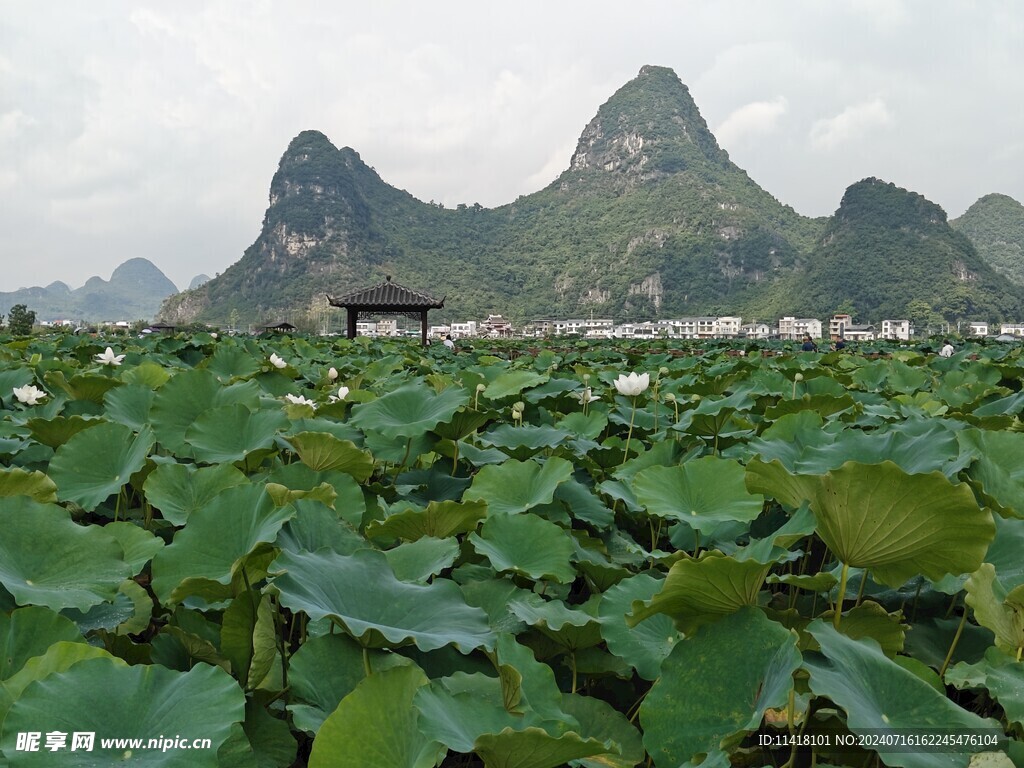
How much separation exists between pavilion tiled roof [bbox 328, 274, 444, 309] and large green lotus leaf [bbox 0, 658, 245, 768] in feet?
47.6

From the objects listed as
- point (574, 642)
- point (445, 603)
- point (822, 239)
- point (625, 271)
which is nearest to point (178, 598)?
point (445, 603)

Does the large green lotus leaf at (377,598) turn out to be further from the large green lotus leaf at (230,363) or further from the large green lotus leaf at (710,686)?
the large green lotus leaf at (230,363)

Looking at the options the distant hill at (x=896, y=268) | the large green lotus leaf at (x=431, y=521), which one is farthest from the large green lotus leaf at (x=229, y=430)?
the distant hill at (x=896, y=268)

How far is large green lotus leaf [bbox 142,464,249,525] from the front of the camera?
3.77ft

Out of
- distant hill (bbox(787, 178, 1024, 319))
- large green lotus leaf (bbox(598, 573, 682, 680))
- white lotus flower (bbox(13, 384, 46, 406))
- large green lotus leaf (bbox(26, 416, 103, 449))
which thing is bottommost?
large green lotus leaf (bbox(598, 573, 682, 680))

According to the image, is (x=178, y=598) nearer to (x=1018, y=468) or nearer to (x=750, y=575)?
(x=750, y=575)

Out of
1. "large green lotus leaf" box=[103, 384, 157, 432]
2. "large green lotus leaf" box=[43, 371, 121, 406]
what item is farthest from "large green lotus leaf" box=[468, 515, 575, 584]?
"large green lotus leaf" box=[43, 371, 121, 406]

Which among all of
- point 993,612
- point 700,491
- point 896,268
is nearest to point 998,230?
point 896,268

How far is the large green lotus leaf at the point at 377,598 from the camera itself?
0.70m

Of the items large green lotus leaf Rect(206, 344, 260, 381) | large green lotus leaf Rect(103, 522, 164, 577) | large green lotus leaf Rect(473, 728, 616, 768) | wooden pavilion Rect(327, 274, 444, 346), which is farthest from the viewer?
wooden pavilion Rect(327, 274, 444, 346)

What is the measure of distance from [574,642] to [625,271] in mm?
100074

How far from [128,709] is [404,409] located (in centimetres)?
109

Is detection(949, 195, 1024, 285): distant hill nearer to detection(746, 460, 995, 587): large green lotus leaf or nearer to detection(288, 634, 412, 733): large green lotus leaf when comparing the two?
detection(746, 460, 995, 587): large green lotus leaf

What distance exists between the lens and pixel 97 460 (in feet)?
4.36
